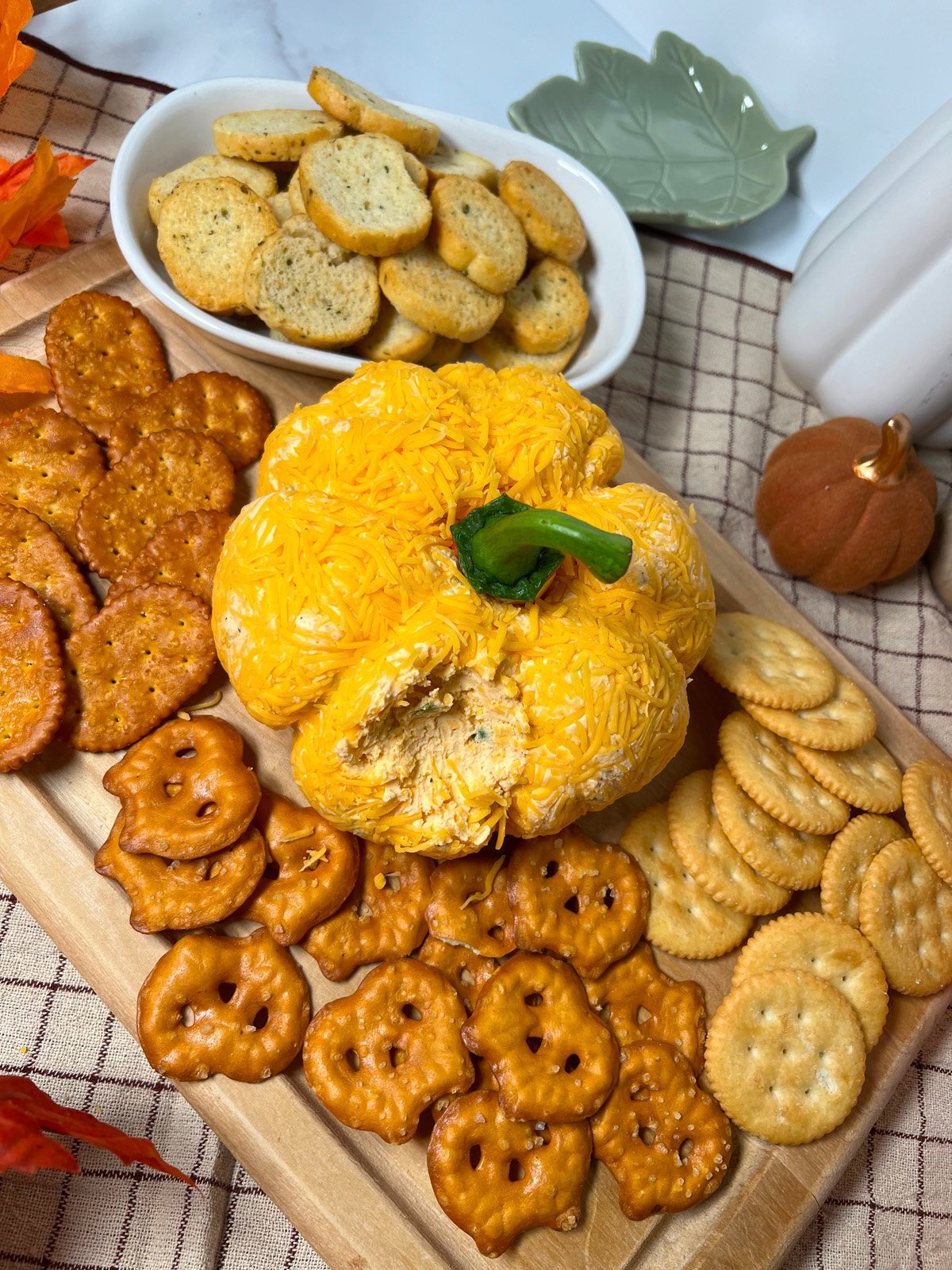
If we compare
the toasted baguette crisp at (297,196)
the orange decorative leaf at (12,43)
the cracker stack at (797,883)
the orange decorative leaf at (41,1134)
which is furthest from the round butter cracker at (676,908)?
the orange decorative leaf at (12,43)

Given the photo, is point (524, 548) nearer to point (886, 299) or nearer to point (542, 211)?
point (542, 211)

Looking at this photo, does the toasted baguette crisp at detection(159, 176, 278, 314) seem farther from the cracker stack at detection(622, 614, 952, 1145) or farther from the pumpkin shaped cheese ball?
the cracker stack at detection(622, 614, 952, 1145)

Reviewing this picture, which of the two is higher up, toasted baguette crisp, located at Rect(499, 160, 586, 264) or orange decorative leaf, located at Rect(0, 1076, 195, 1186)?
toasted baguette crisp, located at Rect(499, 160, 586, 264)

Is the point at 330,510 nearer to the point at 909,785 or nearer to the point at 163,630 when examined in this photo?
the point at 163,630

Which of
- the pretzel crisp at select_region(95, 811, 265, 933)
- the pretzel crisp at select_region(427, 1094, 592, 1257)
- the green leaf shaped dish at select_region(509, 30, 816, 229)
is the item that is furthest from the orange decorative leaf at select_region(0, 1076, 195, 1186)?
the green leaf shaped dish at select_region(509, 30, 816, 229)

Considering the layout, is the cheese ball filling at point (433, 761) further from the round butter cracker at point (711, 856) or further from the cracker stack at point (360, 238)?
the cracker stack at point (360, 238)

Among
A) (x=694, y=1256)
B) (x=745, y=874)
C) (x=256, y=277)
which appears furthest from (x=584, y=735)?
(x=256, y=277)
